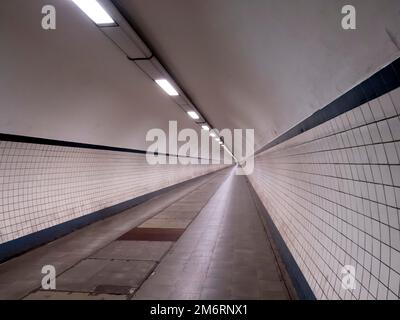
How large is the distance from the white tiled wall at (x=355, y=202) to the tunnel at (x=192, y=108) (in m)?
0.01

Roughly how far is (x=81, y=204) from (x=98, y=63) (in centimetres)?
398

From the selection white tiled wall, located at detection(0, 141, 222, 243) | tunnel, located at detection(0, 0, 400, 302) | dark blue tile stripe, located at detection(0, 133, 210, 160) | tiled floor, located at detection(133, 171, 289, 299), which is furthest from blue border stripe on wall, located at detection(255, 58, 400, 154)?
white tiled wall, located at detection(0, 141, 222, 243)

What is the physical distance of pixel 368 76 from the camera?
69.2 inches

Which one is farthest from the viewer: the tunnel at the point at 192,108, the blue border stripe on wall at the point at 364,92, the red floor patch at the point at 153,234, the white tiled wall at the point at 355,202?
the red floor patch at the point at 153,234

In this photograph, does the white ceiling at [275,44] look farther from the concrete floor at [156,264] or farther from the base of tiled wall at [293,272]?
the concrete floor at [156,264]

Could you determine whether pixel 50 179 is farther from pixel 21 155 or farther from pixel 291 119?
pixel 291 119

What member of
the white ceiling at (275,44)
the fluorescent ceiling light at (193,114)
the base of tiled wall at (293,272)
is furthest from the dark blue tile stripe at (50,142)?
the base of tiled wall at (293,272)

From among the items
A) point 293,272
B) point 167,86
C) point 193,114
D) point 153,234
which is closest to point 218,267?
point 293,272

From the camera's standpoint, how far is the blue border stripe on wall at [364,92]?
149 cm

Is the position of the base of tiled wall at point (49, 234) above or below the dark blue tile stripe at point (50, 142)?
below

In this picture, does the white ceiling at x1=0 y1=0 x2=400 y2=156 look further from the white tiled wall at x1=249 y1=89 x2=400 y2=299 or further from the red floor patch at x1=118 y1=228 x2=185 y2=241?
the red floor patch at x1=118 y1=228 x2=185 y2=241

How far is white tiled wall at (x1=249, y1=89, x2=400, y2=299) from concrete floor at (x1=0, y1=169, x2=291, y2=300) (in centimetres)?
102

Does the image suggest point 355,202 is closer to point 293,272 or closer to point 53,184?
point 293,272
